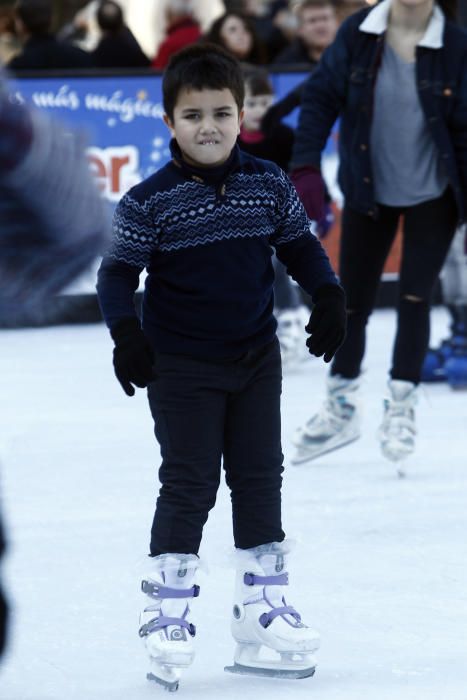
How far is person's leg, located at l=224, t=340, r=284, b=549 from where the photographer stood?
2748mm

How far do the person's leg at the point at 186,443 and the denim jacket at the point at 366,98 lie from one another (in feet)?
5.27

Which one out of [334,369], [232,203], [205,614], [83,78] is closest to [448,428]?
[334,369]

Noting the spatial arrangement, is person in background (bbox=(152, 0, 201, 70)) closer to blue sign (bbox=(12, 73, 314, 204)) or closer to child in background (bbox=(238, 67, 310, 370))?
blue sign (bbox=(12, 73, 314, 204))

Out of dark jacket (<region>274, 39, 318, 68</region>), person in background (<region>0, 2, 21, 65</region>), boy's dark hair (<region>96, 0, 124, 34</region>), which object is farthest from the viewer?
person in background (<region>0, 2, 21, 65</region>)

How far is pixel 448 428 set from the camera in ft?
16.8

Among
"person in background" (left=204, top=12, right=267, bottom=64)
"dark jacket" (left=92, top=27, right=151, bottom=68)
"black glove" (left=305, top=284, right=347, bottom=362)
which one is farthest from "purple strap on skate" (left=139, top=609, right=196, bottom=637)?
"dark jacket" (left=92, top=27, right=151, bottom=68)

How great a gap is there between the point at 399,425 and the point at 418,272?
434 mm

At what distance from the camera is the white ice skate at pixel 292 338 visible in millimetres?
6328

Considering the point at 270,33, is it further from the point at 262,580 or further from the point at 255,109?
the point at 262,580

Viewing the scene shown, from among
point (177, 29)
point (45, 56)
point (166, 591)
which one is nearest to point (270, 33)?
point (177, 29)

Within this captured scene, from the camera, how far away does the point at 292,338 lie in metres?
6.39

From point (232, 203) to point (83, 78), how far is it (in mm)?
5125

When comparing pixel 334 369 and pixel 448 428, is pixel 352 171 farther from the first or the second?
pixel 448 428

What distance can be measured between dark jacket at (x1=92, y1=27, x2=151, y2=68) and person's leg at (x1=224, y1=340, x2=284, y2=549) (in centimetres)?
570
